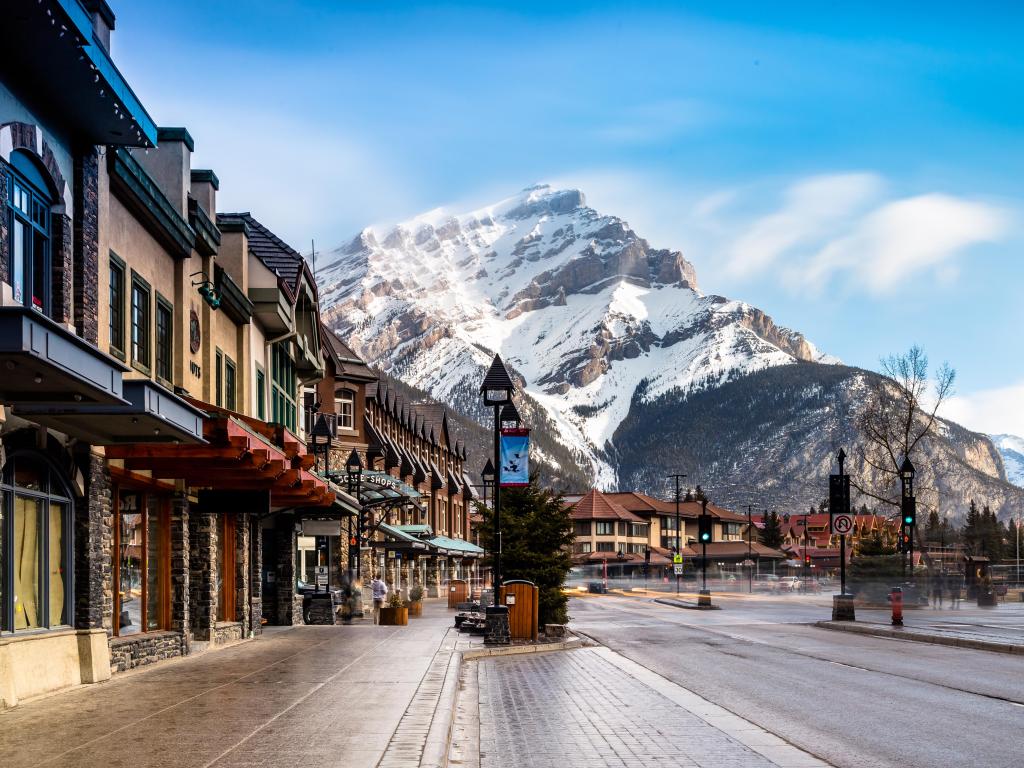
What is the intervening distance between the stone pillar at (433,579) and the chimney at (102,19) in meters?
67.7

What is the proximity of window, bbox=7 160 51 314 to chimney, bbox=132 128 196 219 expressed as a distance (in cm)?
686

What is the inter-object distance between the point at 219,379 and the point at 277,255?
930 cm

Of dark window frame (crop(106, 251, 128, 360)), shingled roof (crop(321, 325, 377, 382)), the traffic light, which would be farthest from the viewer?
shingled roof (crop(321, 325, 377, 382))

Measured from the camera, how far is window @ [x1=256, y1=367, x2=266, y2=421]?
106 ft

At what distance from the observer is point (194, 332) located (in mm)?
24938

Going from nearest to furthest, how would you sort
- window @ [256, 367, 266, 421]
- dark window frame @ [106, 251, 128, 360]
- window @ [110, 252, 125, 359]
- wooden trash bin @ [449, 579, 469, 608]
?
dark window frame @ [106, 251, 128, 360] → window @ [110, 252, 125, 359] → window @ [256, 367, 266, 421] → wooden trash bin @ [449, 579, 469, 608]

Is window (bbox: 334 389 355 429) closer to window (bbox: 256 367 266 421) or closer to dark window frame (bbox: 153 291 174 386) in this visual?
window (bbox: 256 367 266 421)

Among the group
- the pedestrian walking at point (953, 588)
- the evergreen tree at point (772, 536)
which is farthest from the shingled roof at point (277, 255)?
the evergreen tree at point (772, 536)

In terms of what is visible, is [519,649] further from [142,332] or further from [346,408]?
[346,408]

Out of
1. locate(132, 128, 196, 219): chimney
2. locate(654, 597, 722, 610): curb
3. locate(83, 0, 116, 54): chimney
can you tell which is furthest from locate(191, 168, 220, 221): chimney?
locate(654, 597, 722, 610): curb

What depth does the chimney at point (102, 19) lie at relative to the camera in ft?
61.8

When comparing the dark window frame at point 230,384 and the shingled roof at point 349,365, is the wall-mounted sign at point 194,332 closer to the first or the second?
the dark window frame at point 230,384

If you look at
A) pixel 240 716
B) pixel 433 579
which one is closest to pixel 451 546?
pixel 433 579

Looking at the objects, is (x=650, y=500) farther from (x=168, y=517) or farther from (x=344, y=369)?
(x=168, y=517)
